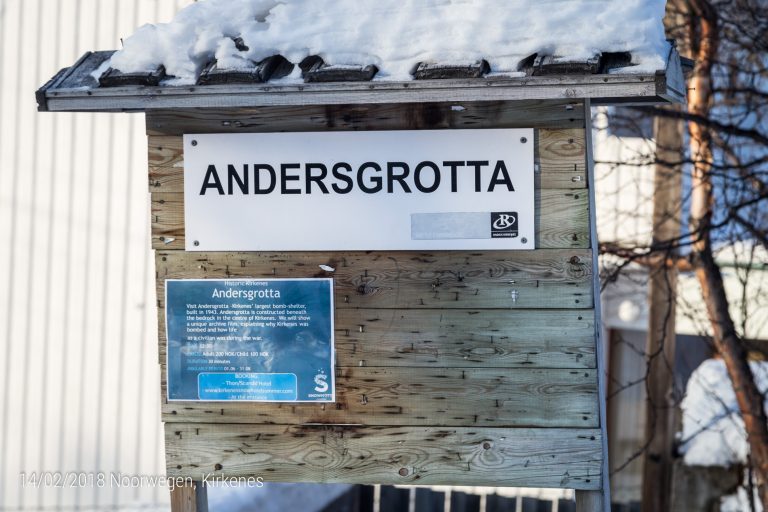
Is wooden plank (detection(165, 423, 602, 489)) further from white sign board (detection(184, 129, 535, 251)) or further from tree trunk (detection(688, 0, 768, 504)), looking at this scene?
tree trunk (detection(688, 0, 768, 504))

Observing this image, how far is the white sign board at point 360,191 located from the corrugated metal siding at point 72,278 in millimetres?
3723

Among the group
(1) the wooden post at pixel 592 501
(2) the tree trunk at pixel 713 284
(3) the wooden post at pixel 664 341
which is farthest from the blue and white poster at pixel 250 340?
(3) the wooden post at pixel 664 341

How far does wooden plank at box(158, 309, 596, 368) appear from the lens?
361cm

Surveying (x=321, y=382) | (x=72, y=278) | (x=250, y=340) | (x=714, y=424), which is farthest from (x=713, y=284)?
(x=72, y=278)

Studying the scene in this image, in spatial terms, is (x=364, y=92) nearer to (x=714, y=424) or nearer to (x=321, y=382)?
(x=321, y=382)

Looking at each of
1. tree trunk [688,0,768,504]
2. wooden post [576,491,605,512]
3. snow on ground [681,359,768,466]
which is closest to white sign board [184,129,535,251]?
wooden post [576,491,605,512]

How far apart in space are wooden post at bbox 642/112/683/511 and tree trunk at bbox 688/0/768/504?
1.91 ft

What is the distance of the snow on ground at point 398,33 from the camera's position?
3311mm

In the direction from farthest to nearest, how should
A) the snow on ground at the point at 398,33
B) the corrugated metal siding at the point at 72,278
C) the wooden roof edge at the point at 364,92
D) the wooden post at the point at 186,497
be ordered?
1. the corrugated metal siding at the point at 72,278
2. the wooden post at the point at 186,497
3. the snow on ground at the point at 398,33
4. the wooden roof edge at the point at 364,92

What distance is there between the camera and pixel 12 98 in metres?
7.43

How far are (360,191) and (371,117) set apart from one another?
0.31 meters

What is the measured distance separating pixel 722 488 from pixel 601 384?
4838 mm

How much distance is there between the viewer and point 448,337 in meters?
3.65

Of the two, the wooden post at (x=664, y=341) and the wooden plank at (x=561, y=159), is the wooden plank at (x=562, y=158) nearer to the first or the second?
the wooden plank at (x=561, y=159)
